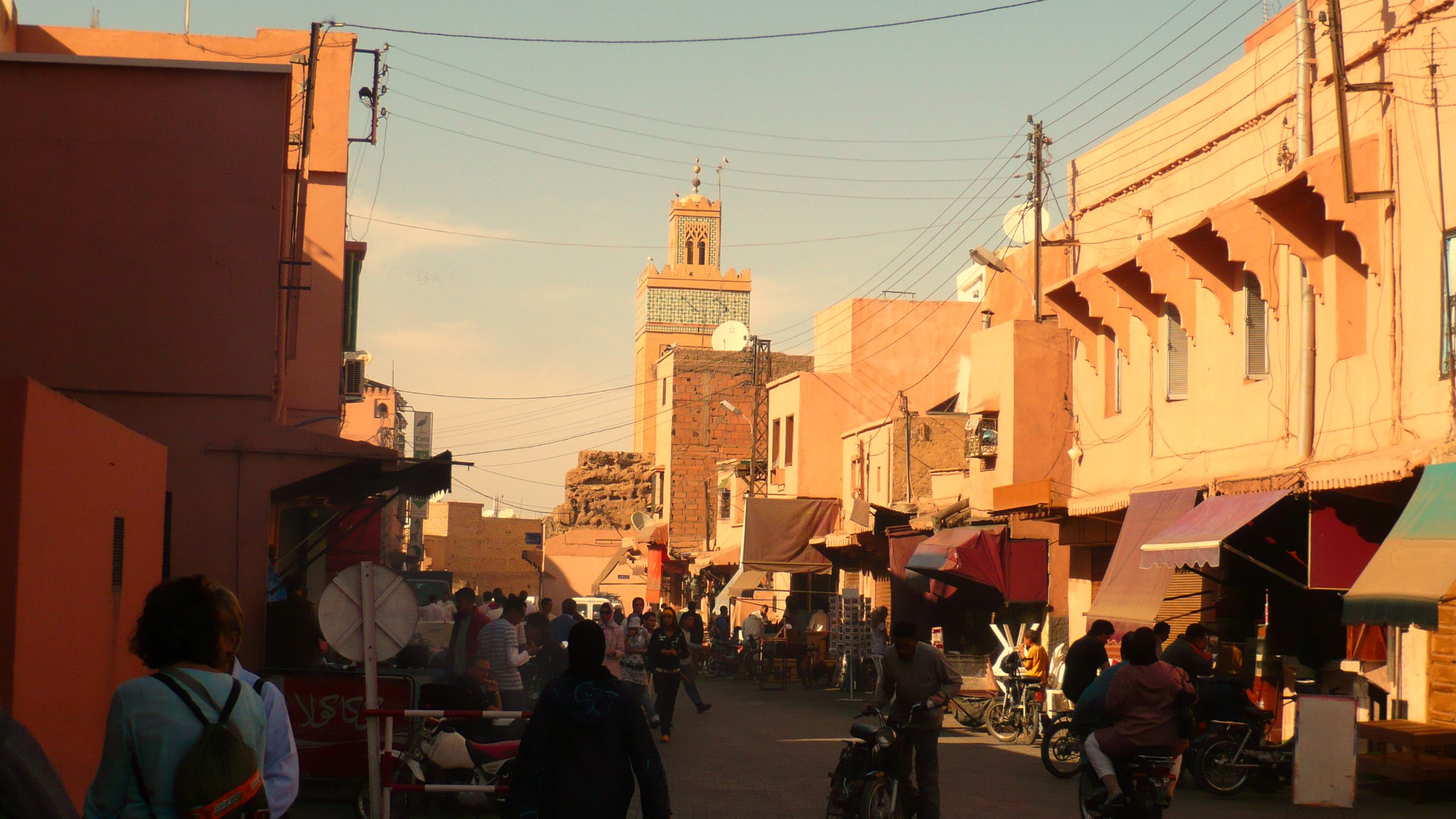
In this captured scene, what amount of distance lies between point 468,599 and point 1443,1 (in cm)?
1107

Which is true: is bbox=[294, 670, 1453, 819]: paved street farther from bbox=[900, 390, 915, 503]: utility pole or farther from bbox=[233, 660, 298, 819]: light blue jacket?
bbox=[900, 390, 915, 503]: utility pole

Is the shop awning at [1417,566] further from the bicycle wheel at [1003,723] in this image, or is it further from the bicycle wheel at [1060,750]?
the bicycle wheel at [1003,723]

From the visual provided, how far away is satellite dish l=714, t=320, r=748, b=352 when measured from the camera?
57719 mm

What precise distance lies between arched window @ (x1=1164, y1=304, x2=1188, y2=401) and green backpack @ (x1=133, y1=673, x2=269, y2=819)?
15129 millimetres

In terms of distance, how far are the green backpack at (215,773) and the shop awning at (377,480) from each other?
34.6ft

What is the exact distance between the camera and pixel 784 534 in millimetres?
35312

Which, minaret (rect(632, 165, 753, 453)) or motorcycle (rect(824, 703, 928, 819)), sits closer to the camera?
motorcycle (rect(824, 703, 928, 819))

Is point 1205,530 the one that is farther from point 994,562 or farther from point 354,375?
point 354,375

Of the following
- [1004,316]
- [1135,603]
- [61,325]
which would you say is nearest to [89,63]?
[61,325]

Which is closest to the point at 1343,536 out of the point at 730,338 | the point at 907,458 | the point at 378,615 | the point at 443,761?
the point at 443,761

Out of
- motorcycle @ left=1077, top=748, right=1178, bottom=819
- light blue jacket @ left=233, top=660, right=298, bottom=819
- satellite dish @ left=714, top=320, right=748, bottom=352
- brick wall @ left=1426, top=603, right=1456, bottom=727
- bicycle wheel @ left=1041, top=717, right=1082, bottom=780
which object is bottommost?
bicycle wheel @ left=1041, top=717, right=1082, bottom=780

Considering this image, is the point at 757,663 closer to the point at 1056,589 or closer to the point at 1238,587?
the point at 1056,589

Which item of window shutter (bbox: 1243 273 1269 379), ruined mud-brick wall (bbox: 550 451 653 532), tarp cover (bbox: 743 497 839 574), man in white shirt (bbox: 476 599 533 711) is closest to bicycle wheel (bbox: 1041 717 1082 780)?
window shutter (bbox: 1243 273 1269 379)

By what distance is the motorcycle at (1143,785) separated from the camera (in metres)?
9.06
